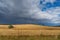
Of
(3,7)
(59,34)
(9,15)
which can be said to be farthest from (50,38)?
(3,7)

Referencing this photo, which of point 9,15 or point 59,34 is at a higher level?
point 9,15

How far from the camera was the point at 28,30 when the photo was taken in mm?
2297

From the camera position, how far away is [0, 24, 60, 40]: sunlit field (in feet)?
7.52

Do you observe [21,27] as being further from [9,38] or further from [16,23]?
[9,38]

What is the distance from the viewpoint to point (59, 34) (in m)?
2.30

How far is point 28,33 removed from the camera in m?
2.30

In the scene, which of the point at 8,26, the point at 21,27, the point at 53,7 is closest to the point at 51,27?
the point at 53,7

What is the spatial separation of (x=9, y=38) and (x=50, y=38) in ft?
2.22

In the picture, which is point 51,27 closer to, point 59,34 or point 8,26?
point 59,34

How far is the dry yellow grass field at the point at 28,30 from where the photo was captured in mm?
2295

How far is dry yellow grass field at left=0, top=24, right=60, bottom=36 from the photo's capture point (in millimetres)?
2295

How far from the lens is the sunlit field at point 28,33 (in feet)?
7.52

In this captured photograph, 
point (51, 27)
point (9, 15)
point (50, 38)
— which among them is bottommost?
point (50, 38)

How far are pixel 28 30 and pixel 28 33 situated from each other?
0.16ft
